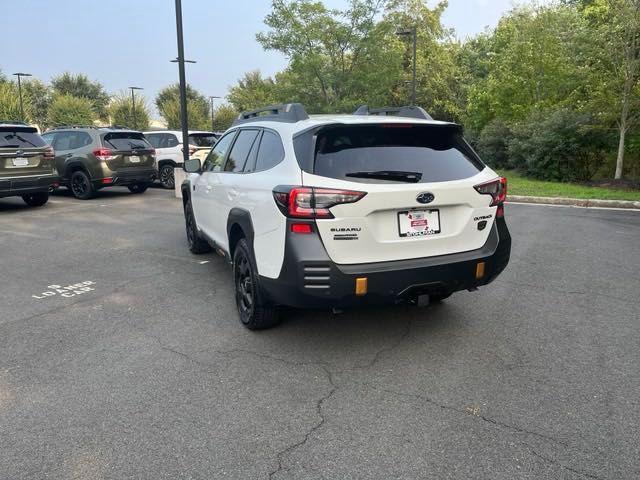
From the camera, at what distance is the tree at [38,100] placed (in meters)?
50.5

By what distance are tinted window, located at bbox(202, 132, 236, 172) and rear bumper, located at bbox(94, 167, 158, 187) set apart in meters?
7.22

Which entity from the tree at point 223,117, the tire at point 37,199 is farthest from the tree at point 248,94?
the tire at point 37,199

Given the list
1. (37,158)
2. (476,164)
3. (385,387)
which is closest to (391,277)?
(385,387)

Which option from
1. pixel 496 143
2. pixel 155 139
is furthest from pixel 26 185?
pixel 496 143

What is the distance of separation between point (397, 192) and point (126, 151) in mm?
10623

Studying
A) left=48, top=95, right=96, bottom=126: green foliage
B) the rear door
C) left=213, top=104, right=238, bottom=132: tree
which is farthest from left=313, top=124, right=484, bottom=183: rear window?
left=213, top=104, right=238, bottom=132: tree

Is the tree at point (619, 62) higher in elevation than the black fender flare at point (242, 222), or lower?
higher

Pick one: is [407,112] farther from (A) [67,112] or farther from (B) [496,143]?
(A) [67,112]

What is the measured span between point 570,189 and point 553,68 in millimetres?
8779

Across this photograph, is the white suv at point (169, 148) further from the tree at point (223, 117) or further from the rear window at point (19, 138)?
the tree at point (223, 117)

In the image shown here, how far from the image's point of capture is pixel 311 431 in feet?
9.02

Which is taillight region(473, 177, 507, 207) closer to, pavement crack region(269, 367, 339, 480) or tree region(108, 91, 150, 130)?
pavement crack region(269, 367, 339, 480)

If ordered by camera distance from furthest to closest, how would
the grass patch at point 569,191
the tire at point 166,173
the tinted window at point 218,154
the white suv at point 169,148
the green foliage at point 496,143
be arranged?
the green foliage at point 496,143
the tire at point 166,173
the white suv at point 169,148
the grass patch at point 569,191
the tinted window at point 218,154

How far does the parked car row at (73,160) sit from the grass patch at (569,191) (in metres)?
8.85
